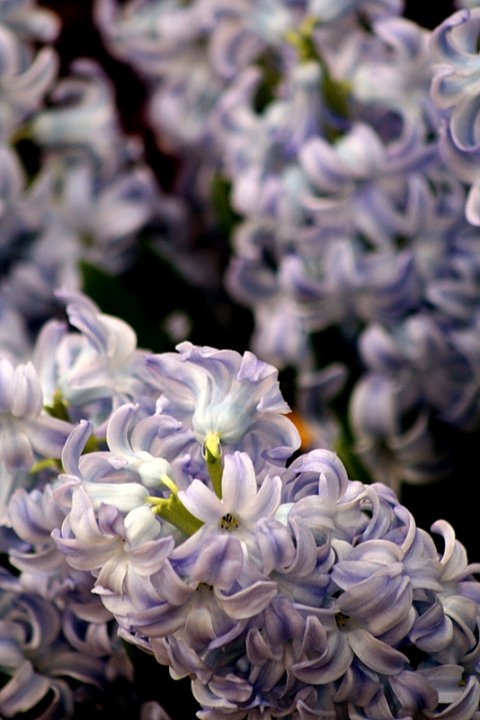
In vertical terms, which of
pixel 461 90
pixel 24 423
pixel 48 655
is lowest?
pixel 48 655

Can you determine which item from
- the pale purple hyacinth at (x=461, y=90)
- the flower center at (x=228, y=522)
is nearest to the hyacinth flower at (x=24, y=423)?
the flower center at (x=228, y=522)

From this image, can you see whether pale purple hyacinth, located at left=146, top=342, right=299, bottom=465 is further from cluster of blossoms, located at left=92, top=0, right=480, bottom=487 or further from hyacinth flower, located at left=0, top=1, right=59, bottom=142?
hyacinth flower, located at left=0, top=1, right=59, bottom=142

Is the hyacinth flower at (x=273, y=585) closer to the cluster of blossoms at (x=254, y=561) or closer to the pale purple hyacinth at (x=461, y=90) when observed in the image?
the cluster of blossoms at (x=254, y=561)

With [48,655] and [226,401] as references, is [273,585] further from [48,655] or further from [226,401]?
[48,655]

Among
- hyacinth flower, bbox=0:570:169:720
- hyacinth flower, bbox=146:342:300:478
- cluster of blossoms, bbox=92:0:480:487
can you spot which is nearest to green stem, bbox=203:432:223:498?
hyacinth flower, bbox=146:342:300:478

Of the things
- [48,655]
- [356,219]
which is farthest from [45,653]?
[356,219]

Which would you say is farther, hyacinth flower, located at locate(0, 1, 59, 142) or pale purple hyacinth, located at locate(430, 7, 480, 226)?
hyacinth flower, located at locate(0, 1, 59, 142)

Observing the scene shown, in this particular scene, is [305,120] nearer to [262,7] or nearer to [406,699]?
[262,7]
